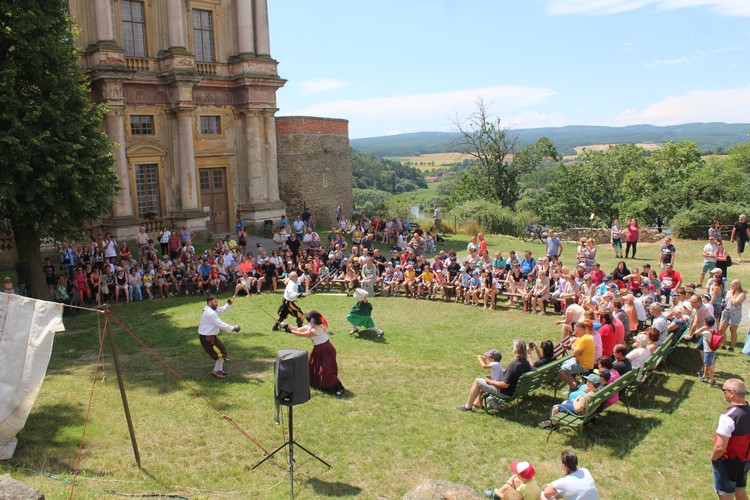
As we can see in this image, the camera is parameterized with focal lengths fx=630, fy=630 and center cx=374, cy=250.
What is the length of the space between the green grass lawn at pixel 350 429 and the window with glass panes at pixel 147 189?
13.5 m

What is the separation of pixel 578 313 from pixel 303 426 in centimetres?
619

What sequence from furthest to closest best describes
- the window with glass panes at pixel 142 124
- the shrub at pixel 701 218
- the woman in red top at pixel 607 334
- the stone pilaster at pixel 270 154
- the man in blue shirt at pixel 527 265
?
the stone pilaster at pixel 270 154
the shrub at pixel 701 218
the window with glass panes at pixel 142 124
the man in blue shirt at pixel 527 265
the woman in red top at pixel 607 334

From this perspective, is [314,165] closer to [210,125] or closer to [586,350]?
[210,125]

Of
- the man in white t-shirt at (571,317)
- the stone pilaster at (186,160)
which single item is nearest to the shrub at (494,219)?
the stone pilaster at (186,160)

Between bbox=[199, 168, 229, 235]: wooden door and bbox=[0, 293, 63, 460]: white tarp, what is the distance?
69.1 feet

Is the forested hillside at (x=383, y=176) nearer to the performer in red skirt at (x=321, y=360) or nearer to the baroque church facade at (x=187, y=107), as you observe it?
the baroque church facade at (x=187, y=107)

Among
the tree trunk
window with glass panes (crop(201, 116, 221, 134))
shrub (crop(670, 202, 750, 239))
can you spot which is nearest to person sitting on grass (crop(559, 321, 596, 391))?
the tree trunk

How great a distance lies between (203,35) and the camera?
28.2 metres

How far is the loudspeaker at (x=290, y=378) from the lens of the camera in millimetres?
7680

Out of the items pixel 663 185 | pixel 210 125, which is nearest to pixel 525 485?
pixel 210 125

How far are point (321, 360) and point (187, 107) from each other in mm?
18605

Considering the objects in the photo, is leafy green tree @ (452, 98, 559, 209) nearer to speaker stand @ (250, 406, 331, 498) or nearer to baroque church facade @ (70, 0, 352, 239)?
baroque church facade @ (70, 0, 352, 239)

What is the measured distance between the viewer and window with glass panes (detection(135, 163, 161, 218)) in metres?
26.3

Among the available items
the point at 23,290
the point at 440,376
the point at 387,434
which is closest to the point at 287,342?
the point at 440,376
